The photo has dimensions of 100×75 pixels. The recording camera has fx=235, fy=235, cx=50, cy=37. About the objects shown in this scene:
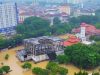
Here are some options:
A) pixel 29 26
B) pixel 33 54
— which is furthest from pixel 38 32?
pixel 33 54

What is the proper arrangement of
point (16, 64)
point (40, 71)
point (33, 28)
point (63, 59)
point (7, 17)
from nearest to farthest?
point (40, 71) → point (63, 59) → point (16, 64) → point (33, 28) → point (7, 17)

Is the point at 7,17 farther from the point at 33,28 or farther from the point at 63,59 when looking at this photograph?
the point at 63,59

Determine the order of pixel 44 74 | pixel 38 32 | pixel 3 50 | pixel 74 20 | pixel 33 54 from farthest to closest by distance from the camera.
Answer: pixel 74 20, pixel 38 32, pixel 3 50, pixel 33 54, pixel 44 74

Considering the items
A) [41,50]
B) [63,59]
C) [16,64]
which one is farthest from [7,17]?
[63,59]

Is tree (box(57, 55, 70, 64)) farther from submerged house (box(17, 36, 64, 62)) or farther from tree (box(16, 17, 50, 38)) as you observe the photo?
tree (box(16, 17, 50, 38))

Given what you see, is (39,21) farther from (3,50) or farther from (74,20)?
(3,50)

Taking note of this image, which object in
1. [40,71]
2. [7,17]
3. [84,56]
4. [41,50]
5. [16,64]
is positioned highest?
[7,17]
